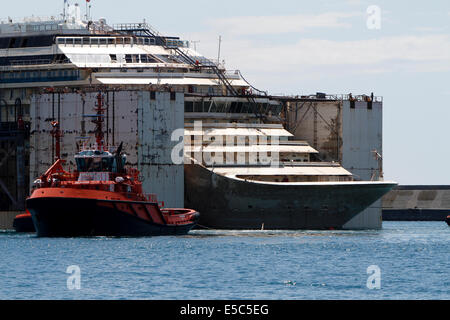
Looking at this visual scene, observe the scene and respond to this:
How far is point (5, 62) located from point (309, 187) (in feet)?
116

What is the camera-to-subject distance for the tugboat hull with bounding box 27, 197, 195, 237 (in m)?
88.4

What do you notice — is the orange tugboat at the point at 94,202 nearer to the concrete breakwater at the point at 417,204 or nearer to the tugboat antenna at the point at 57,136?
the tugboat antenna at the point at 57,136

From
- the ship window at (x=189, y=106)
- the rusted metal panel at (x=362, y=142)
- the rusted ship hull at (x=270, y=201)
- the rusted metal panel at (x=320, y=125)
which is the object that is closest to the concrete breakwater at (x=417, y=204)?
the rusted metal panel at (x=362, y=142)

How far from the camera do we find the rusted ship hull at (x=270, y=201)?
344ft

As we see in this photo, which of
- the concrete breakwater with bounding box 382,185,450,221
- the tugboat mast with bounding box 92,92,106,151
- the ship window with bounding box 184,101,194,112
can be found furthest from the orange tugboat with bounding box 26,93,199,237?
the concrete breakwater with bounding box 382,185,450,221

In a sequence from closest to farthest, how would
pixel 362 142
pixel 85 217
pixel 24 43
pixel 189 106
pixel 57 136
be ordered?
1. pixel 85 217
2. pixel 57 136
3. pixel 189 106
4. pixel 362 142
5. pixel 24 43

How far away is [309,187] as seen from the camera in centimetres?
10631

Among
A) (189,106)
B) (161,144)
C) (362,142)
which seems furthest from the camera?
(362,142)

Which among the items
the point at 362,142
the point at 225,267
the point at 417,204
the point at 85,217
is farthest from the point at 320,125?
the point at 417,204

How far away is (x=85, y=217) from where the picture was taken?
293ft

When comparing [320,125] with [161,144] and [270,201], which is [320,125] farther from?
[161,144]

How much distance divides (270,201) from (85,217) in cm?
2198
